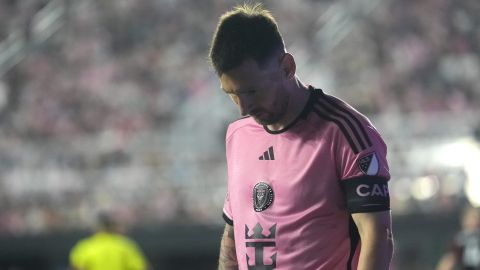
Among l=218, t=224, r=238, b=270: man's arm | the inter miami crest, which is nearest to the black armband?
the inter miami crest

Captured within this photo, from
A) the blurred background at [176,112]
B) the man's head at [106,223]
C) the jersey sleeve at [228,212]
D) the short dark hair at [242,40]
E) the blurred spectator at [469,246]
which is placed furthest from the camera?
the blurred background at [176,112]

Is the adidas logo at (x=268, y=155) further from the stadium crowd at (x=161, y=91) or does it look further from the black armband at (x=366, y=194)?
the stadium crowd at (x=161, y=91)

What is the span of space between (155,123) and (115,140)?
2.97 feet

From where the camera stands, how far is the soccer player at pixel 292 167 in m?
3.43

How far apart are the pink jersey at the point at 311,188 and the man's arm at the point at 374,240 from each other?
29mm

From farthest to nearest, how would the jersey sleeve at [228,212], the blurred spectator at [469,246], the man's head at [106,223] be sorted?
the man's head at [106,223] → the blurred spectator at [469,246] → the jersey sleeve at [228,212]

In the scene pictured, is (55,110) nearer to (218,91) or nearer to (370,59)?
(218,91)

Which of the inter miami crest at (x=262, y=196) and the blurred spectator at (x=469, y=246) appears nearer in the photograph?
the inter miami crest at (x=262, y=196)

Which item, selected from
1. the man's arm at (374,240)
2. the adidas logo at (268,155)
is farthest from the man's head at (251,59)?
the man's arm at (374,240)

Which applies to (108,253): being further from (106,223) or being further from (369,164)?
(369,164)

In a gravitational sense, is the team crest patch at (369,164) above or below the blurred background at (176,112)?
below

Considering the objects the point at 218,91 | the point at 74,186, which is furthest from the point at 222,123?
the point at 74,186

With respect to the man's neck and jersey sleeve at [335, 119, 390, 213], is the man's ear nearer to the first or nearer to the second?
the man's neck

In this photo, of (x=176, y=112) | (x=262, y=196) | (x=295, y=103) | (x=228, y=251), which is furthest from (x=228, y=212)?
(x=176, y=112)
